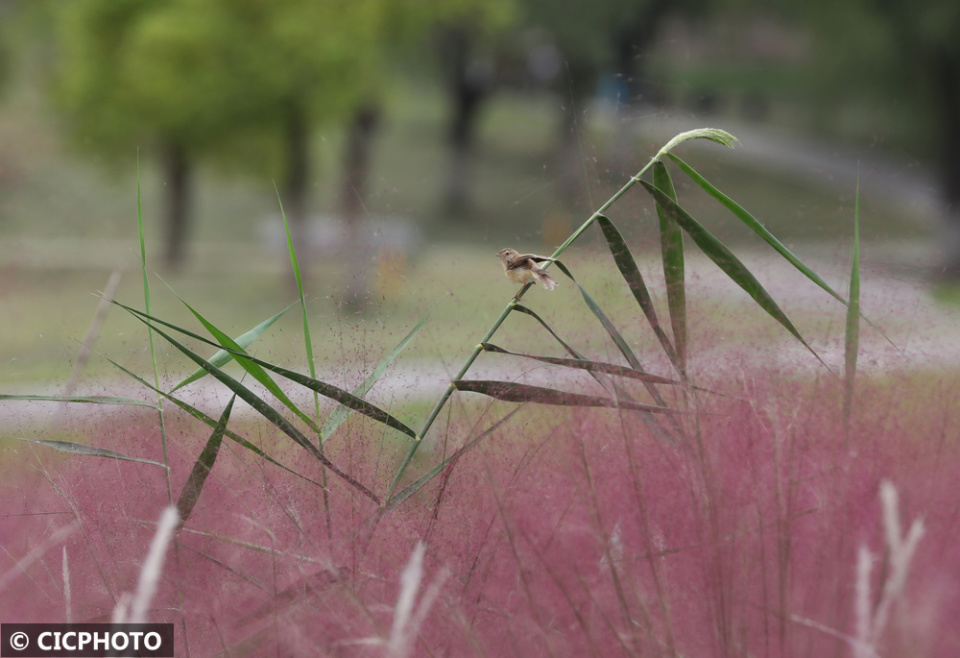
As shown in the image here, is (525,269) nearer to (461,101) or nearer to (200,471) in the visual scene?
(200,471)

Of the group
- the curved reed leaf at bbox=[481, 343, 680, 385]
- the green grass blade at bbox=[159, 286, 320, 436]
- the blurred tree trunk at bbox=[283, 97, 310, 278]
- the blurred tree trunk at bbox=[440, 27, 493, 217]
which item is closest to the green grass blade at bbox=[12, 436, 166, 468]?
the green grass blade at bbox=[159, 286, 320, 436]

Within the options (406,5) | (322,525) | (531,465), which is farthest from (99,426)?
(406,5)

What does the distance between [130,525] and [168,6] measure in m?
14.1

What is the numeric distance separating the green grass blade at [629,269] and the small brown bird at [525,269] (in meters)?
0.09

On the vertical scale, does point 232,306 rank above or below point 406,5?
below

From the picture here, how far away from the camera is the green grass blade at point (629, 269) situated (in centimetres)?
109

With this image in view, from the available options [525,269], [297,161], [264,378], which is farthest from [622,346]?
[297,161]

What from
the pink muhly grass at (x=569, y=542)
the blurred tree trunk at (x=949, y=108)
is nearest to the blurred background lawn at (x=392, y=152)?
the blurred tree trunk at (x=949, y=108)

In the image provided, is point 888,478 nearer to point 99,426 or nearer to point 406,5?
point 99,426

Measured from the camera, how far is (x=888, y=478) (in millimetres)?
881

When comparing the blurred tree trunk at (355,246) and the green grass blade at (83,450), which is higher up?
the blurred tree trunk at (355,246)

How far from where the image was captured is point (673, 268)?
1.13m

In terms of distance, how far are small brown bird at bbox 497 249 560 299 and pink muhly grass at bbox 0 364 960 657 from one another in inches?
10.1

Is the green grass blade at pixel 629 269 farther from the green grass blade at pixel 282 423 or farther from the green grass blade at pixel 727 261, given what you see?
the green grass blade at pixel 282 423
